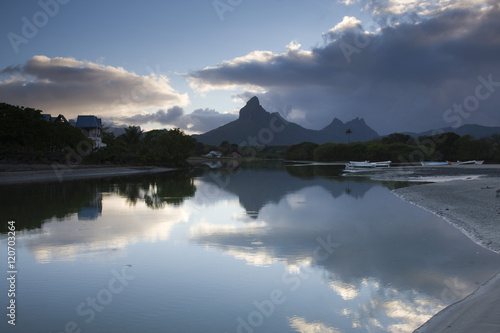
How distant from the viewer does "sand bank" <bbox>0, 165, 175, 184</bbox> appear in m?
40.0

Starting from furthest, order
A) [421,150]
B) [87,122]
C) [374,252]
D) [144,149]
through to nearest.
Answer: [421,150] < [144,149] < [87,122] < [374,252]

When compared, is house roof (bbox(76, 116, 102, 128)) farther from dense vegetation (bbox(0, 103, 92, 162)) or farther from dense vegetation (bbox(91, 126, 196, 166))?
dense vegetation (bbox(0, 103, 92, 162))

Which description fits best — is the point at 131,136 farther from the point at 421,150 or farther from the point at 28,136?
the point at 421,150

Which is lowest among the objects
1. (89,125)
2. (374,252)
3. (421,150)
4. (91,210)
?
(374,252)

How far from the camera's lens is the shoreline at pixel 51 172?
39875 millimetres

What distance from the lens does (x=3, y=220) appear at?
1700cm

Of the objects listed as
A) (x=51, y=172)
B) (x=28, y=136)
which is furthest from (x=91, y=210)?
(x=28, y=136)

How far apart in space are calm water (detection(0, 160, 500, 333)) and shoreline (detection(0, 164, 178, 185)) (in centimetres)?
2514

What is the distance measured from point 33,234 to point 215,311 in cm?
1010

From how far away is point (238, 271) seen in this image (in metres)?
9.57

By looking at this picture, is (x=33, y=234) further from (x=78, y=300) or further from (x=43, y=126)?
(x=43, y=126)

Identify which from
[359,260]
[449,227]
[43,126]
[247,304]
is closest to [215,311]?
[247,304]

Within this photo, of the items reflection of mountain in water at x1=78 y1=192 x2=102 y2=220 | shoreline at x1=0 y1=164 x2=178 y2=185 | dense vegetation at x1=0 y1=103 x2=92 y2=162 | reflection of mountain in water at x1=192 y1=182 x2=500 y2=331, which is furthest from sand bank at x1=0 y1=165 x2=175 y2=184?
reflection of mountain in water at x1=192 y1=182 x2=500 y2=331

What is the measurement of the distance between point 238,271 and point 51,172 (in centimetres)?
4453
